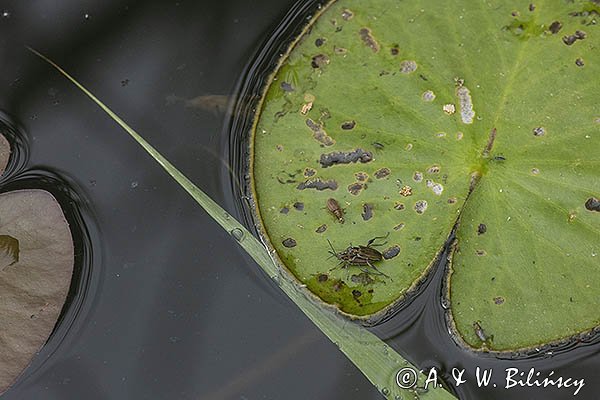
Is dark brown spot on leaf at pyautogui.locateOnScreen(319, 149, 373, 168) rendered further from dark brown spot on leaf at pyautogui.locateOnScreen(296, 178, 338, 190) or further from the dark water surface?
the dark water surface

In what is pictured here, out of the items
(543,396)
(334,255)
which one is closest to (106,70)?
(334,255)

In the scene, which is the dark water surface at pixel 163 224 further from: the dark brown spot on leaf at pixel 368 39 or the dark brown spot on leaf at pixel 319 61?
the dark brown spot on leaf at pixel 368 39

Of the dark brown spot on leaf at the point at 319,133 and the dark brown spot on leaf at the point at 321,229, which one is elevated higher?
the dark brown spot on leaf at the point at 319,133

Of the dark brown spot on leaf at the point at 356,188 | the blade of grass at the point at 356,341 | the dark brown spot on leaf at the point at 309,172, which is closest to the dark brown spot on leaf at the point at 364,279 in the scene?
the blade of grass at the point at 356,341

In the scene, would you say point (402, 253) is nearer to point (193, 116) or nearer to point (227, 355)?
point (227, 355)

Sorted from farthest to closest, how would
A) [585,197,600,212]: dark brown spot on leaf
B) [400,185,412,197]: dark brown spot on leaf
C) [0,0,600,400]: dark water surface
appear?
1. [0,0,600,400]: dark water surface
2. [400,185,412,197]: dark brown spot on leaf
3. [585,197,600,212]: dark brown spot on leaf

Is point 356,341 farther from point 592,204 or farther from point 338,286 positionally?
→ point 592,204

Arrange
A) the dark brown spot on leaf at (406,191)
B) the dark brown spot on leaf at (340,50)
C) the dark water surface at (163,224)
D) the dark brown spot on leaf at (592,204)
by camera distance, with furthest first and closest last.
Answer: the dark water surface at (163,224), the dark brown spot on leaf at (340,50), the dark brown spot on leaf at (406,191), the dark brown spot on leaf at (592,204)

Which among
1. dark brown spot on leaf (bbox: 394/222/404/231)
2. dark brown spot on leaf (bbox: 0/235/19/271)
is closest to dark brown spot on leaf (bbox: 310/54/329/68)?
dark brown spot on leaf (bbox: 394/222/404/231)
